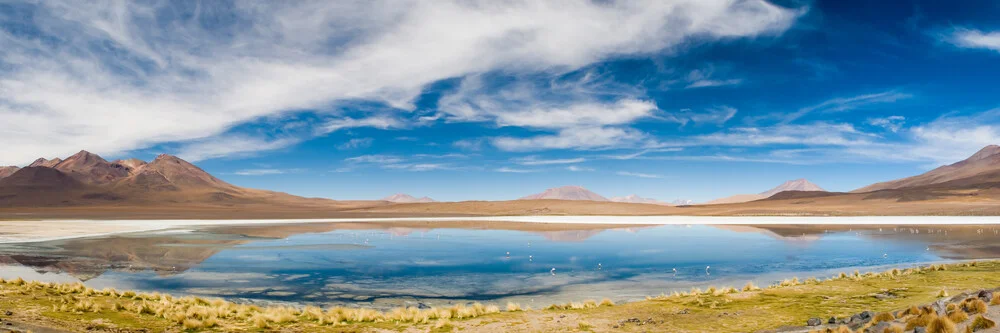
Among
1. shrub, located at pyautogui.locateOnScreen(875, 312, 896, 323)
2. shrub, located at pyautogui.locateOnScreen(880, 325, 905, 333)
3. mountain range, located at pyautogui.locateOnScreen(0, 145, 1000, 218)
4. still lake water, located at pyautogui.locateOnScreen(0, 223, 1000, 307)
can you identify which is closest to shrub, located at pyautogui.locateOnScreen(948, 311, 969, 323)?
shrub, located at pyautogui.locateOnScreen(880, 325, 905, 333)

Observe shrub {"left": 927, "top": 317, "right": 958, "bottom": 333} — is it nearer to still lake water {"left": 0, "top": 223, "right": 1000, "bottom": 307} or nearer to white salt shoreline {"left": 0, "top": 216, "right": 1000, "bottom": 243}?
still lake water {"left": 0, "top": 223, "right": 1000, "bottom": 307}

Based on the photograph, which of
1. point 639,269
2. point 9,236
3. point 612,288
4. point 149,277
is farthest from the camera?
point 9,236

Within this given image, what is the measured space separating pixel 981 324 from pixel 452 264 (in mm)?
19042

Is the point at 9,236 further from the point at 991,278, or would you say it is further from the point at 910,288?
the point at 991,278

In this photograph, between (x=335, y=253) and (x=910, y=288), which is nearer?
(x=910, y=288)

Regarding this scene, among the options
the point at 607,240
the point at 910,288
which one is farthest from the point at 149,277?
the point at 607,240

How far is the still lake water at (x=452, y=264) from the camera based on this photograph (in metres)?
17.8

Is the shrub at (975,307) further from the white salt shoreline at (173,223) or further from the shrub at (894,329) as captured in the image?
the white salt shoreline at (173,223)

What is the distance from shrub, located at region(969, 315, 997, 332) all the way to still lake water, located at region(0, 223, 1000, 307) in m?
9.04

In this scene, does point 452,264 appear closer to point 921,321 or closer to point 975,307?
point 921,321

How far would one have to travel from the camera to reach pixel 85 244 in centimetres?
3250

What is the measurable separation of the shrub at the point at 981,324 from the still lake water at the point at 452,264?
9.04 meters

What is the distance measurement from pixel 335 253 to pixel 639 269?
15342mm

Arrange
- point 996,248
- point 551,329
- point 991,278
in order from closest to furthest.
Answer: point 551,329, point 991,278, point 996,248
